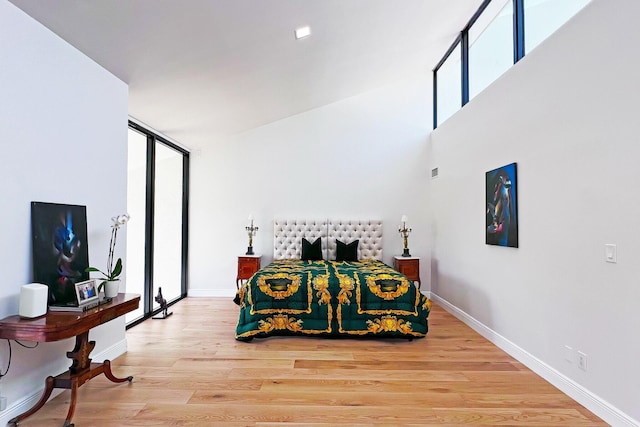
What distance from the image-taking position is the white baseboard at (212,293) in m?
5.80

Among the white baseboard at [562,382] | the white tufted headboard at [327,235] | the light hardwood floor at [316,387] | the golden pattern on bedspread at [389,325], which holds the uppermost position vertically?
the white tufted headboard at [327,235]

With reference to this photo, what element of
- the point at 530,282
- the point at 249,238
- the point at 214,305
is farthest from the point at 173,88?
the point at 530,282

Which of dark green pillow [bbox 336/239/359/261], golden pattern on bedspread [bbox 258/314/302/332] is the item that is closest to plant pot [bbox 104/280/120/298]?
golden pattern on bedspread [bbox 258/314/302/332]

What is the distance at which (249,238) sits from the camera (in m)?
5.73

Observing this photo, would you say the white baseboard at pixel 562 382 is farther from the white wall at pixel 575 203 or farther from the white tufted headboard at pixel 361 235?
the white tufted headboard at pixel 361 235

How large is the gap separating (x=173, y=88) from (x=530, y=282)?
3.99 metres

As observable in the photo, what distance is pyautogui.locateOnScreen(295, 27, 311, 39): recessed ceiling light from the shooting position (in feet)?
10.9

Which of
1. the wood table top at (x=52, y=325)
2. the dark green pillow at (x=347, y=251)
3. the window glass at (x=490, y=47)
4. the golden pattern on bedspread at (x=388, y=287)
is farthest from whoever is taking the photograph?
the dark green pillow at (x=347, y=251)

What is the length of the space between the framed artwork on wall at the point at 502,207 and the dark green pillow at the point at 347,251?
85.4 inches

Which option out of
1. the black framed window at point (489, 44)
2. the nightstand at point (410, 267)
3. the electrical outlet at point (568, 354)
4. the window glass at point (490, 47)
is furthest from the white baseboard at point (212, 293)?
the window glass at point (490, 47)

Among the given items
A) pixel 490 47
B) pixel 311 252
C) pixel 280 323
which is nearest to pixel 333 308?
pixel 280 323

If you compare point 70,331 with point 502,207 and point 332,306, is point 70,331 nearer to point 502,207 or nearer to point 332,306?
point 332,306

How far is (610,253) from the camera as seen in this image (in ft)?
7.31

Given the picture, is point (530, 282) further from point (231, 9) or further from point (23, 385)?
point (23, 385)
